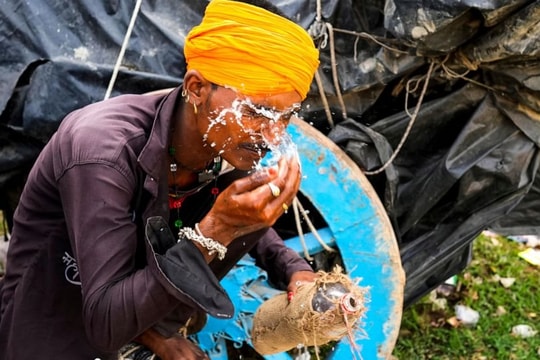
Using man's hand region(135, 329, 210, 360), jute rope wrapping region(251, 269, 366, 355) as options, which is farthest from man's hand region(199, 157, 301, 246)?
man's hand region(135, 329, 210, 360)

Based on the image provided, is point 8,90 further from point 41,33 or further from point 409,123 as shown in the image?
point 409,123

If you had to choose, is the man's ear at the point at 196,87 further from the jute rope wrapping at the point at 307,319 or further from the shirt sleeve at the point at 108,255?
the jute rope wrapping at the point at 307,319

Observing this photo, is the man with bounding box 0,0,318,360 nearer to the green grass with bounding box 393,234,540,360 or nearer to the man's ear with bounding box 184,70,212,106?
the man's ear with bounding box 184,70,212,106

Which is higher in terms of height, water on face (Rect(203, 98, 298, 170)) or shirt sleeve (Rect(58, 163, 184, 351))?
water on face (Rect(203, 98, 298, 170))

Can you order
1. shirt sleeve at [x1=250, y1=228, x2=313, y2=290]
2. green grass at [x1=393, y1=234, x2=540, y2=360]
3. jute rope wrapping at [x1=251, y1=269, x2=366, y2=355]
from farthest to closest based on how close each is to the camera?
green grass at [x1=393, y1=234, x2=540, y2=360]
shirt sleeve at [x1=250, y1=228, x2=313, y2=290]
jute rope wrapping at [x1=251, y1=269, x2=366, y2=355]

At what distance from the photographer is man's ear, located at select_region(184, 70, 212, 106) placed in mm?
2043

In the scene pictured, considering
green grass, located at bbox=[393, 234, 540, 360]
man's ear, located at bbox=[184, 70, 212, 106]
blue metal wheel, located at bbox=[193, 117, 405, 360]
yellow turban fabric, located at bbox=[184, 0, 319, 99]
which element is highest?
yellow turban fabric, located at bbox=[184, 0, 319, 99]

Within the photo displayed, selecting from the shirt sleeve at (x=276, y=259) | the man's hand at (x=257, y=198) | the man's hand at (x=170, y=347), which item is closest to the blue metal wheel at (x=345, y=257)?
the shirt sleeve at (x=276, y=259)

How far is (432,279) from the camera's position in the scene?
11.0ft

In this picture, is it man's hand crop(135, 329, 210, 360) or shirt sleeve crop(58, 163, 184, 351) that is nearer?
shirt sleeve crop(58, 163, 184, 351)

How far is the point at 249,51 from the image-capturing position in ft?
6.56

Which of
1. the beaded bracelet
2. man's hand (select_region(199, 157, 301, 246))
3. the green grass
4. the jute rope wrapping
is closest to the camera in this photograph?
man's hand (select_region(199, 157, 301, 246))

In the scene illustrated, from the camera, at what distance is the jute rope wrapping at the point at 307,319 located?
2.27 meters

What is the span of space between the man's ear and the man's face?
23 mm
